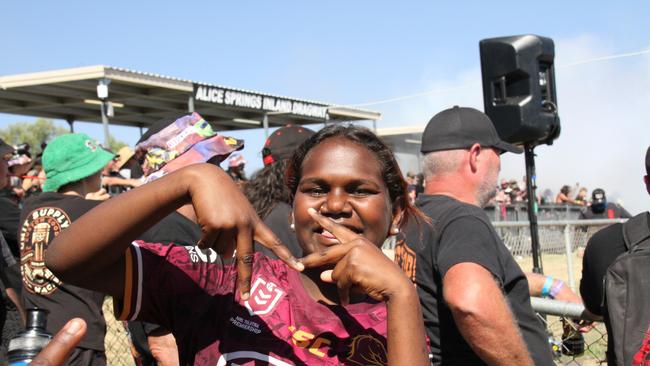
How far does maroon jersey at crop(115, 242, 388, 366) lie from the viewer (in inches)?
76.3

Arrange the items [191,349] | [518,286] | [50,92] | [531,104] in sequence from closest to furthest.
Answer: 1. [191,349]
2. [518,286]
3. [531,104]
4. [50,92]

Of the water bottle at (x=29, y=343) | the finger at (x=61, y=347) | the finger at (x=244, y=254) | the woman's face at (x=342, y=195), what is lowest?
the water bottle at (x=29, y=343)

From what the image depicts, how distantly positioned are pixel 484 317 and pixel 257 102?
13425 mm

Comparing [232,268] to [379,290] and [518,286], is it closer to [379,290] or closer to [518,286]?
[379,290]

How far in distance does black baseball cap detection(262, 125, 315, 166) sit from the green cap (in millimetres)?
1043

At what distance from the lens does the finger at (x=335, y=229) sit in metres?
1.88

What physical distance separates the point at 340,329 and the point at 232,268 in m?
0.35

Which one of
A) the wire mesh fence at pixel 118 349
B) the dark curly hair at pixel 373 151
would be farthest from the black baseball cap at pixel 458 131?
the wire mesh fence at pixel 118 349

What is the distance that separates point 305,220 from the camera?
2117 mm

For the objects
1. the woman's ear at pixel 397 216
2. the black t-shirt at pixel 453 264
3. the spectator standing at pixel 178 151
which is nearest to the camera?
the woman's ear at pixel 397 216

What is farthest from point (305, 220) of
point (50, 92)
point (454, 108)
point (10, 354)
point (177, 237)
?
point (50, 92)

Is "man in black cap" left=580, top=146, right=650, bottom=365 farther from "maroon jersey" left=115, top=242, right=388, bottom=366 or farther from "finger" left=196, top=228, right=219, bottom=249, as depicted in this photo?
"finger" left=196, top=228, right=219, bottom=249

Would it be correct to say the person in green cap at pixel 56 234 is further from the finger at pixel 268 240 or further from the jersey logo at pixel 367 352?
the finger at pixel 268 240

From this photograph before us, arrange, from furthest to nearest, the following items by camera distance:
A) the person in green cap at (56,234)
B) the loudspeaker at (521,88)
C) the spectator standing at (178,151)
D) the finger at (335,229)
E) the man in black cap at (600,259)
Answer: the loudspeaker at (521,88) < the person in green cap at (56,234) < the spectator standing at (178,151) < the man in black cap at (600,259) < the finger at (335,229)
